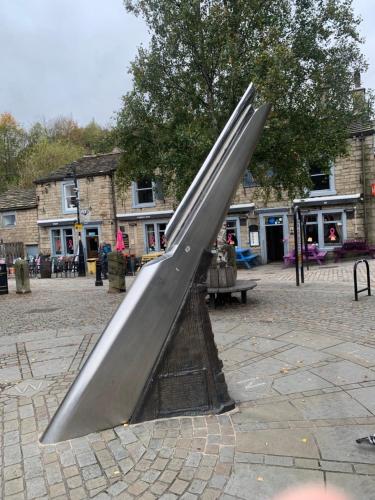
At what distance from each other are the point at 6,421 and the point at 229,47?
8.96 metres

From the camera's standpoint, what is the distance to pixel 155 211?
23719 millimetres

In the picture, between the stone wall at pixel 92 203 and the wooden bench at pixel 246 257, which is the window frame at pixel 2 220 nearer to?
the stone wall at pixel 92 203

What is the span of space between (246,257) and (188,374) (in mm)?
17510

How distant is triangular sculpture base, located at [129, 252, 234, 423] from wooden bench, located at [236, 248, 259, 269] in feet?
55.6

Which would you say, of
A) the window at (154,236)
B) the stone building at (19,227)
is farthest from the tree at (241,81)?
the stone building at (19,227)

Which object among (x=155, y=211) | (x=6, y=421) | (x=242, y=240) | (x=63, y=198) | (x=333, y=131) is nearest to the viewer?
(x=6, y=421)

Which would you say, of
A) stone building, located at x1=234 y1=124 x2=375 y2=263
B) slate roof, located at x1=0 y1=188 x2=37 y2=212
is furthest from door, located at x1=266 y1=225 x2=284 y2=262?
slate roof, located at x1=0 y1=188 x2=37 y2=212

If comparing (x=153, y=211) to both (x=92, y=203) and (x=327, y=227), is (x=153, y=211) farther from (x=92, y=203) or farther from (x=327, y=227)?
(x=327, y=227)

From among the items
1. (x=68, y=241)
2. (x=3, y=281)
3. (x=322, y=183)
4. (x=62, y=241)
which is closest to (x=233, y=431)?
(x=3, y=281)

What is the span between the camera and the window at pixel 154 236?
24.0m

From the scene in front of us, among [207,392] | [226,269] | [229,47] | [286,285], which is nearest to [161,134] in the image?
[229,47]

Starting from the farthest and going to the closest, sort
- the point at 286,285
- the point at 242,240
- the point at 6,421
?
the point at 242,240, the point at 286,285, the point at 6,421

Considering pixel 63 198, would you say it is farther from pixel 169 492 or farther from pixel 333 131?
pixel 169 492

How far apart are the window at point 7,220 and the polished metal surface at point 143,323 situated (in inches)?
1043
